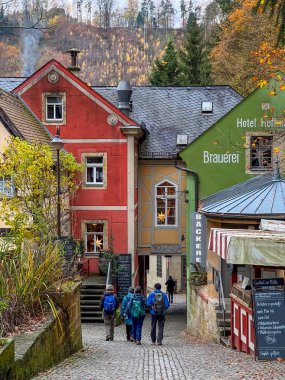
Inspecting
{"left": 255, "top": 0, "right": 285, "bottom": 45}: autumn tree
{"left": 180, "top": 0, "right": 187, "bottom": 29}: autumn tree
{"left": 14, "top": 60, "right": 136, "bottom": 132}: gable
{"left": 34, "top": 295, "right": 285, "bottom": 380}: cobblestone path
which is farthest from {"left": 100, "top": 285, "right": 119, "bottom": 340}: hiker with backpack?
{"left": 180, "top": 0, "right": 187, "bottom": 29}: autumn tree

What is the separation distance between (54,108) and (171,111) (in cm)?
585

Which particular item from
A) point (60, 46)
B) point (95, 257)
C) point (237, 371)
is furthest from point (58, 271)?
→ point (60, 46)

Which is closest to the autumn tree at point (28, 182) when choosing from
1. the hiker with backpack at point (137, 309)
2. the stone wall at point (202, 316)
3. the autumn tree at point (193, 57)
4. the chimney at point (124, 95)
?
the stone wall at point (202, 316)

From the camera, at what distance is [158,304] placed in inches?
696

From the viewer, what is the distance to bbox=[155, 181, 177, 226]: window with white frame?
32.7m

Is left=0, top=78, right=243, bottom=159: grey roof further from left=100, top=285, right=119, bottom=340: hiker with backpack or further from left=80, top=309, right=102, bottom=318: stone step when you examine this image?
left=100, top=285, right=119, bottom=340: hiker with backpack

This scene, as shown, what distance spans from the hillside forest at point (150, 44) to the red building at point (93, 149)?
47.2ft

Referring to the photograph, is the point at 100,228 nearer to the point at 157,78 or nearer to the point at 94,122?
the point at 94,122

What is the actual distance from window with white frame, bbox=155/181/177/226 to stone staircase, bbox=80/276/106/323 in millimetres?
4708

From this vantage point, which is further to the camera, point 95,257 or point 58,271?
point 95,257

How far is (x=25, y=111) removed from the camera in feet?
102

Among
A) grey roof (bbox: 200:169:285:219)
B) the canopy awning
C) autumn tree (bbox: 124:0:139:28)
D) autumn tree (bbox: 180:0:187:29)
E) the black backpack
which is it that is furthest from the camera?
autumn tree (bbox: 124:0:139:28)

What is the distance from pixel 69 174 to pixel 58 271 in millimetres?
17277

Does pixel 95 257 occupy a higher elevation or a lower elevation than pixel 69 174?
lower
